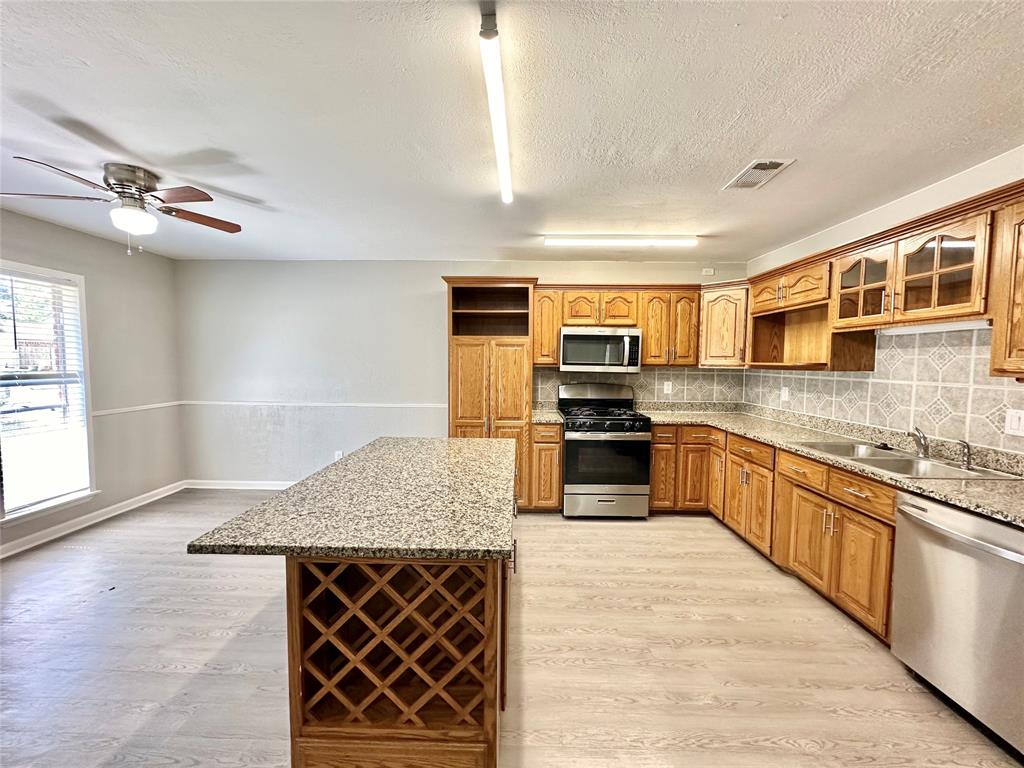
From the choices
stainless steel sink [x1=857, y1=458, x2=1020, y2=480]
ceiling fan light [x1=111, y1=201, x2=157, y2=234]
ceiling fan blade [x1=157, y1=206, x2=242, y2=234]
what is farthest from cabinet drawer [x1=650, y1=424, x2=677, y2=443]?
ceiling fan light [x1=111, y1=201, x2=157, y2=234]

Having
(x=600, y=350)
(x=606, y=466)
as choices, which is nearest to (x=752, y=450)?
(x=606, y=466)

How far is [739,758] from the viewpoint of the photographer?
5.00 ft

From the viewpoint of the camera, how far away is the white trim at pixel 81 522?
119 inches

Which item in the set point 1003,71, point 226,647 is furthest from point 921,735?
point 226,647

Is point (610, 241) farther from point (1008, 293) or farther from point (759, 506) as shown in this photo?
point (759, 506)

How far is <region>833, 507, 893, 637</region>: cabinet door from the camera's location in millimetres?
2047

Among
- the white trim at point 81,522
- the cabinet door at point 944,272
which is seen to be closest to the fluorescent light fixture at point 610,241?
the cabinet door at point 944,272

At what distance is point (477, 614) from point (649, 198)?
2.50m

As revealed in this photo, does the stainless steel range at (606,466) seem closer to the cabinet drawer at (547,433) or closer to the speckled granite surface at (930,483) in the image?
the cabinet drawer at (547,433)

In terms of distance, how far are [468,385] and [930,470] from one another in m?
3.21

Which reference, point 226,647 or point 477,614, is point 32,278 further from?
point 477,614

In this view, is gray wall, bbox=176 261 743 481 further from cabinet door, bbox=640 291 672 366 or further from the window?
the window

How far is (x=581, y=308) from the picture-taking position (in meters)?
4.00

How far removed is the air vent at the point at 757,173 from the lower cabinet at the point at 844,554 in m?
1.87
